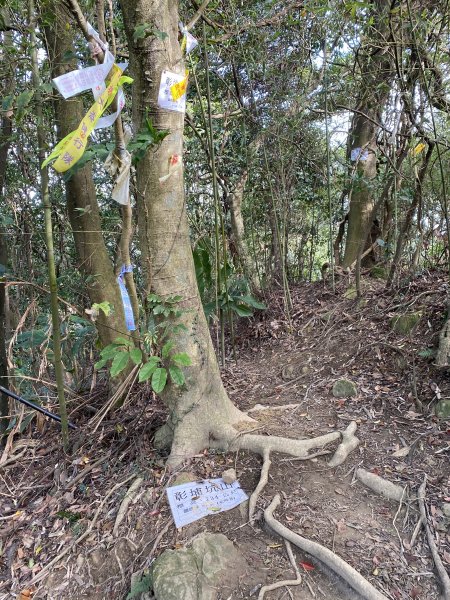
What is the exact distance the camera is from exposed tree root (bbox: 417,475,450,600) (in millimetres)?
1593

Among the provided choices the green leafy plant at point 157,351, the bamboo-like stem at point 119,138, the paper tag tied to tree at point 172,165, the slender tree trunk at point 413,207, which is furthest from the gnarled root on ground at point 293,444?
the slender tree trunk at point 413,207

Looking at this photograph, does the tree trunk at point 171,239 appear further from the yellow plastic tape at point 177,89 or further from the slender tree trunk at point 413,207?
the slender tree trunk at point 413,207

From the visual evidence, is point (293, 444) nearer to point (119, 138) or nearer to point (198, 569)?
point (198, 569)

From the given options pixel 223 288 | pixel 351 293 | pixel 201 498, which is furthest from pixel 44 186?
pixel 351 293

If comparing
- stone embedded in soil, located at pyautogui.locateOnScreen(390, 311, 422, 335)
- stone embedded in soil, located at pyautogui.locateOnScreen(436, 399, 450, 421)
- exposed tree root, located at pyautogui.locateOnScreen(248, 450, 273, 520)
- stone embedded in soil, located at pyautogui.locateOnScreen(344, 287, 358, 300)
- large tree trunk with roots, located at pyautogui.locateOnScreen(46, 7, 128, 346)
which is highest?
large tree trunk with roots, located at pyautogui.locateOnScreen(46, 7, 128, 346)

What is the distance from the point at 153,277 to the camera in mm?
2371

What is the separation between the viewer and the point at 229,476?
7.55 feet

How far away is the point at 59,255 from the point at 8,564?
3.83 metres

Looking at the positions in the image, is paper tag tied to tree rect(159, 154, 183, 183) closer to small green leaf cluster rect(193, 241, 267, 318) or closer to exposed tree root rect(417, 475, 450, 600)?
small green leaf cluster rect(193, 241, 267, 318)

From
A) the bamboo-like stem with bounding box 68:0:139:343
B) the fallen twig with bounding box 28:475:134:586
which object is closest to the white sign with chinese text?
the fallen twig with bounding box 28:475:134:586

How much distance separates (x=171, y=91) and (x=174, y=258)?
0.96m

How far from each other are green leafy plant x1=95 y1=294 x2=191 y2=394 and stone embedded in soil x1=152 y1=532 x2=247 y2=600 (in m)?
0.78

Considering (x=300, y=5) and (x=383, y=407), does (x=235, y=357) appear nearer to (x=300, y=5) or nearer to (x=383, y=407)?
(x=383, y=407)

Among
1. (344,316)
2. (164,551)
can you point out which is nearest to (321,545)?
(164,551)
